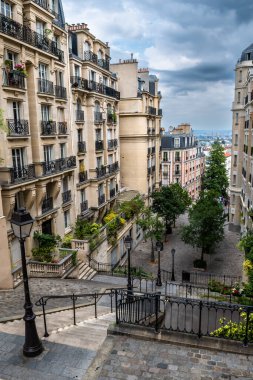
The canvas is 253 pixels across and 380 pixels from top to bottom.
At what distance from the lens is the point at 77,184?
78.6ft

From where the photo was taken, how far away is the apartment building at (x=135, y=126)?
3409cm

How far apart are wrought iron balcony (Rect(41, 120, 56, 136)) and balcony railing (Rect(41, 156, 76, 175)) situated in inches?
74.4

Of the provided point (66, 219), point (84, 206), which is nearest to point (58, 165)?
point (66, 219)

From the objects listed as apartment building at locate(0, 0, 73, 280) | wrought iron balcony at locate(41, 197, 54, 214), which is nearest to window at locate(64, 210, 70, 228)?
apartment building at locate(0, 0, 73, 280)

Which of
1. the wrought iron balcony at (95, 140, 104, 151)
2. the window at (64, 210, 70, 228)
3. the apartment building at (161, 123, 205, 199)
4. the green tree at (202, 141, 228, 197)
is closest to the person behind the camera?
the window at (64, 210, 70, 228)

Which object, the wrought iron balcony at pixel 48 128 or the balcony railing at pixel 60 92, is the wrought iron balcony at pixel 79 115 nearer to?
the balcony railing at pixel 60 92

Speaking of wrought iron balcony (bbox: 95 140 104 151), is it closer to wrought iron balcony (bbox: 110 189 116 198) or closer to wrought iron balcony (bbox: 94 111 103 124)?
wrought iron balcony (bbox: 94 111 103 124)

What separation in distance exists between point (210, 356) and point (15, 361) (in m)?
5.26

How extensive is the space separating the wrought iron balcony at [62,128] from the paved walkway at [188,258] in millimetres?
14343

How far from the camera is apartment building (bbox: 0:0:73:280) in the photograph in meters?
15.7

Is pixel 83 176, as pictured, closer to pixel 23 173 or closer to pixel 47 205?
pixel 47 205

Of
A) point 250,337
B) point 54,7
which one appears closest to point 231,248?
point 250,337

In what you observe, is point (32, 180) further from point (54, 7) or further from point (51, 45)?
point (54, 7)

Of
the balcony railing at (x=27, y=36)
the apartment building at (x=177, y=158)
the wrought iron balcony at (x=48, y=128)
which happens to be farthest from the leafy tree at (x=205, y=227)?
the apartment building at (x=177, y=158)
